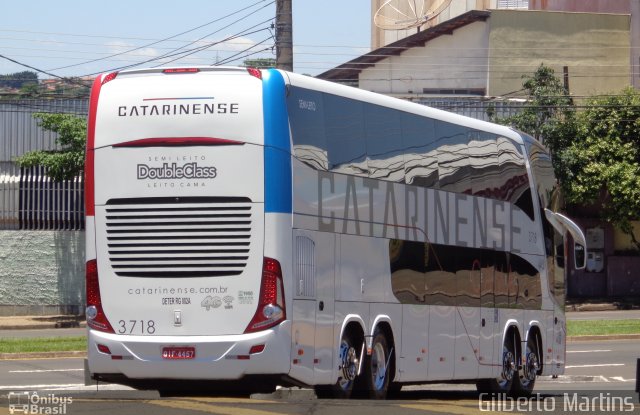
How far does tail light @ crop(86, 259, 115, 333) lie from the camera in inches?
521

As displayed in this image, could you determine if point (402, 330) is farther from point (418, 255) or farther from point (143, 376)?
point (143, 376)

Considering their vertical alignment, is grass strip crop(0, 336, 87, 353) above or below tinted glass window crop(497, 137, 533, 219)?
below

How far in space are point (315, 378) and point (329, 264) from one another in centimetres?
135

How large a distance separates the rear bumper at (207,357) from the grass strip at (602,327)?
2050cm

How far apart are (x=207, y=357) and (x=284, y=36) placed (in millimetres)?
13965

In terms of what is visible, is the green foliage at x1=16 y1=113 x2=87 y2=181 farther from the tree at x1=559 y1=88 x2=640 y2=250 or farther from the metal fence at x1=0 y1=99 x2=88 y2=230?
the tree at x1=559 y1=88 x2=640 y2=250

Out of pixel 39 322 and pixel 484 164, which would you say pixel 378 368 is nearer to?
pixel 484 164

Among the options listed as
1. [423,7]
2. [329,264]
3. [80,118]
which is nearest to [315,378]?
[329,264]

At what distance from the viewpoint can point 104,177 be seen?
526 inches

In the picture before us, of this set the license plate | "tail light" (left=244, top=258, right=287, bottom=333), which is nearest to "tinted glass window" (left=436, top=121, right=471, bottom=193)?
"tail light" (left=244, top=258, right=287, bottom=333)

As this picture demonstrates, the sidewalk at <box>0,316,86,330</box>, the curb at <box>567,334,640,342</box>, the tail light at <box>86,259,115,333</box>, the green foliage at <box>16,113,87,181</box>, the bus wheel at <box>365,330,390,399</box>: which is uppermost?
the green foliage at <box>16,113,87,181</box>

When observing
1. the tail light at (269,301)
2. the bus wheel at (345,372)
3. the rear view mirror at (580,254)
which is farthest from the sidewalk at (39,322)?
the tail light at (269,301)

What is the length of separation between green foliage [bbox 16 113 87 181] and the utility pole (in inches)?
507

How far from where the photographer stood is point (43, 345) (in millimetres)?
27391
